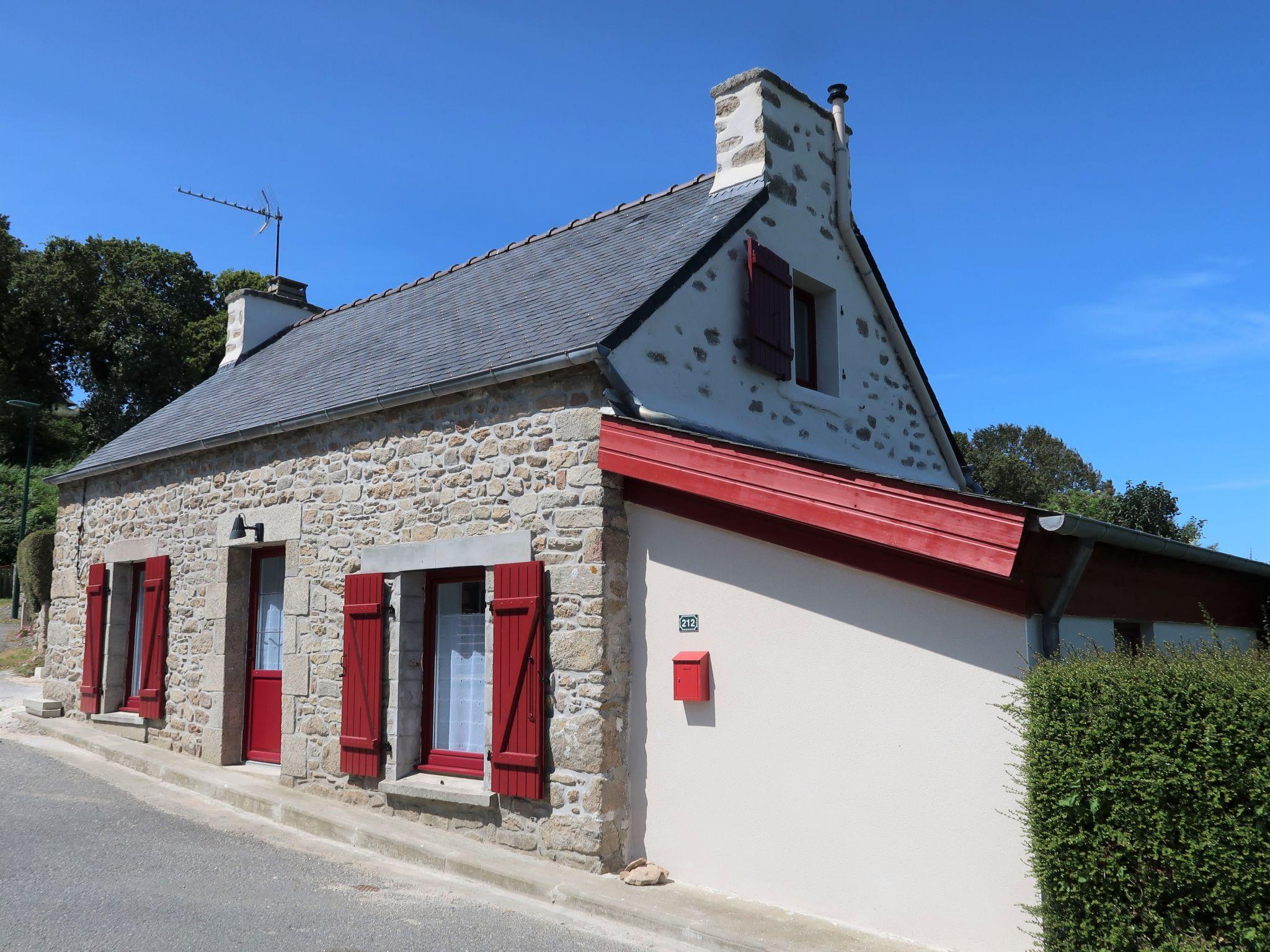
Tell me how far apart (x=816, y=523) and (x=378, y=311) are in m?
7.70

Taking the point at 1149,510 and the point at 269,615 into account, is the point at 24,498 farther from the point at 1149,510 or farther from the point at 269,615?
the point at 1149,510

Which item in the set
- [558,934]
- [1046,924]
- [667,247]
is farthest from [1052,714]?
[667,247]

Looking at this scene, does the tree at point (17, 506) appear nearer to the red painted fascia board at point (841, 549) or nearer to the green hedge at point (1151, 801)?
the red painted fascia board at point (841, 549)

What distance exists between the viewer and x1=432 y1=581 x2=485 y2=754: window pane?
6.94 metres

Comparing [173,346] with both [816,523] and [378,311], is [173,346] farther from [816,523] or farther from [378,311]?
[816,523]

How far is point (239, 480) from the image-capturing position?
905cm

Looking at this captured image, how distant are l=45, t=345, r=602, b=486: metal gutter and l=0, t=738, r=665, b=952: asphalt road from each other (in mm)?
3182

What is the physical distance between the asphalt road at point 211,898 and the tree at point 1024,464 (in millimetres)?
27654

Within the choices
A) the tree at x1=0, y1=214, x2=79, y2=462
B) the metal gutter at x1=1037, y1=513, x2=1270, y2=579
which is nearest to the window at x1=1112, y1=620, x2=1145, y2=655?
the metal gutter at x1=1037, y1=513, x2=1270, y2=579

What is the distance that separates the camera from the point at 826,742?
504 centimetres

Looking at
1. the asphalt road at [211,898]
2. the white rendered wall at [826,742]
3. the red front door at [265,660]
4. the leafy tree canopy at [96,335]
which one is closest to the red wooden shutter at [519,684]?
the white rendered wall at [826,742]

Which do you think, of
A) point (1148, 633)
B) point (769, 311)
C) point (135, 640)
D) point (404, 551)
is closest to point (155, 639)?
point (135, 640)

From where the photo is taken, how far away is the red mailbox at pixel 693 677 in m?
5.56

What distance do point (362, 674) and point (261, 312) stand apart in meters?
7.97
